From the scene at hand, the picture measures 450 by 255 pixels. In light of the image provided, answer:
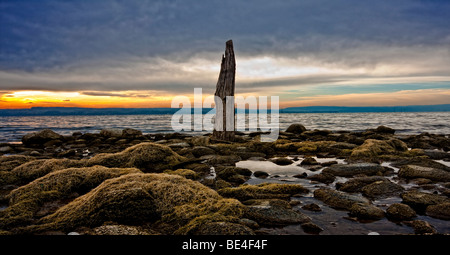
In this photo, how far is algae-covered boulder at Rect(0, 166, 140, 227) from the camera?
476 centimetres

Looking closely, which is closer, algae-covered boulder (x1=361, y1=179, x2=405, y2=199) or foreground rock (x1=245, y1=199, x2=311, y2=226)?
foreground rock (x1=245, y1=199, x2=311, y2=226)

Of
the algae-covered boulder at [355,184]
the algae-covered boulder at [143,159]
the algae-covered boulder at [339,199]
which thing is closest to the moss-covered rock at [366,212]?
the algae-covered boulder at [339,199]

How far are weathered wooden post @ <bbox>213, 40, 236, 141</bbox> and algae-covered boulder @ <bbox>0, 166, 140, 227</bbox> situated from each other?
7.70m

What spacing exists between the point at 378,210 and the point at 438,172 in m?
3.63

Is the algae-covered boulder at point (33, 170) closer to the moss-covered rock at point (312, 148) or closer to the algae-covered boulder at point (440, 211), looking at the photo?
the algae-covered boulder at point (440, 211)

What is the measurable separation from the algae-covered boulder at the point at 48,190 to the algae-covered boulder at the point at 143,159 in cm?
158

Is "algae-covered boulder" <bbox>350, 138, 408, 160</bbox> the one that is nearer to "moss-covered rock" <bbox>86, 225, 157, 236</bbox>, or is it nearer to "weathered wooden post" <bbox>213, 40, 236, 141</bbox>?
"weathered wooden post" <bbox>213, 40, 236, 141</bbox>

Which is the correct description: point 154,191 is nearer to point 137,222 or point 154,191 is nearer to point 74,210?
point 137,222

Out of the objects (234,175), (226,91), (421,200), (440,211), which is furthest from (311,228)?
(226,91)

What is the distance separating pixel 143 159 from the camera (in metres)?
8.77

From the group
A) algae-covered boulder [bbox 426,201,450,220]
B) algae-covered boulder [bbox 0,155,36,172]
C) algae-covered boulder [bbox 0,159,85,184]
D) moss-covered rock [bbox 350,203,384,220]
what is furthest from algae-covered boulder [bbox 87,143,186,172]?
algae-covered boulder [bbox 426,201,450,220]

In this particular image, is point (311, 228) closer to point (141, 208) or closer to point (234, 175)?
point (141, 208)

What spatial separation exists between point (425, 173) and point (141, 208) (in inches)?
276
